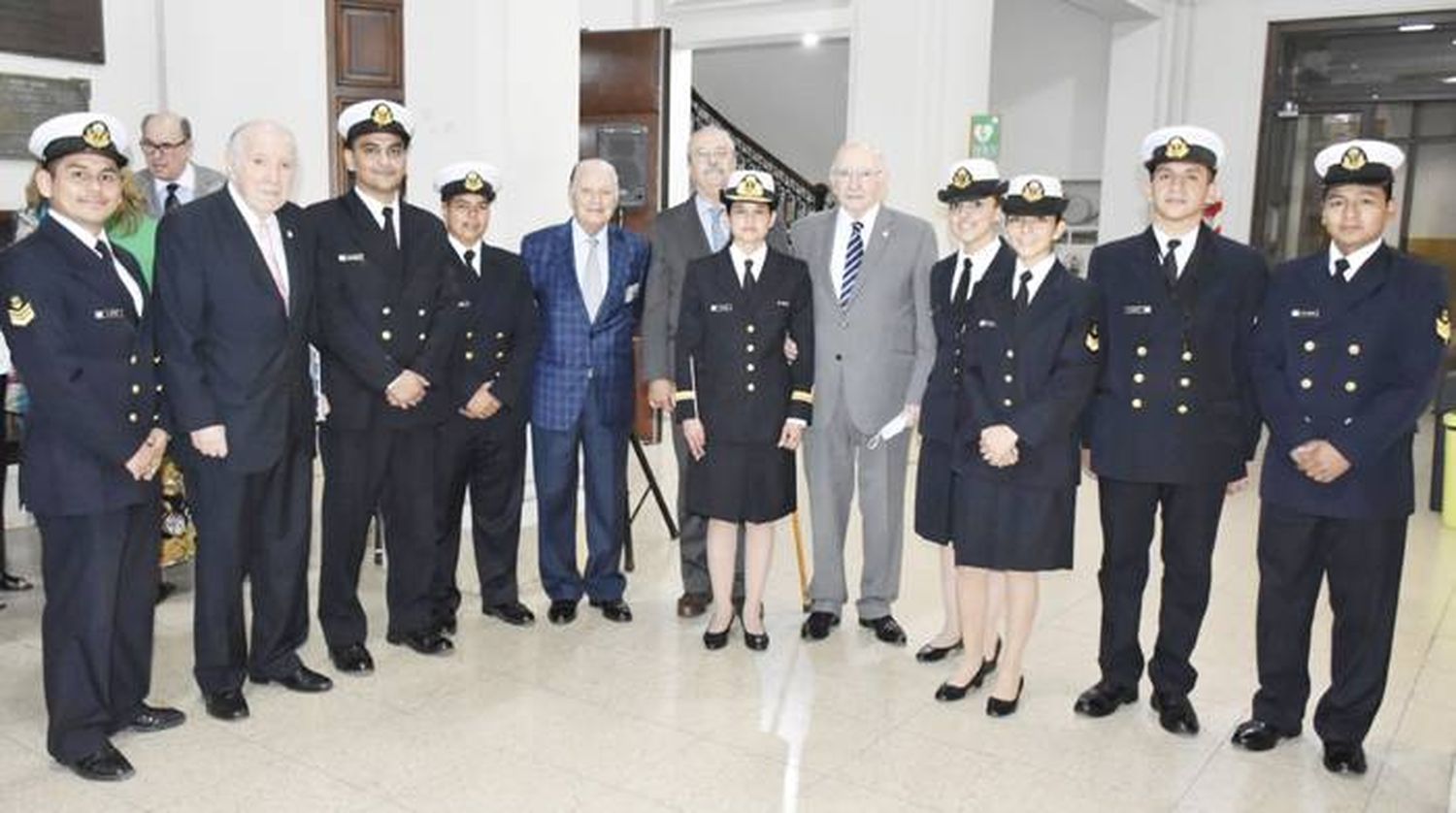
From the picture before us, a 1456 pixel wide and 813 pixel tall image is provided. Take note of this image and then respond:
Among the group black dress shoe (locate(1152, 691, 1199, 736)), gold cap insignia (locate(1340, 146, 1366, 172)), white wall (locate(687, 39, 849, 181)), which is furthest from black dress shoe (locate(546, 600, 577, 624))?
white wall (locate(687, 39, 849, 181))

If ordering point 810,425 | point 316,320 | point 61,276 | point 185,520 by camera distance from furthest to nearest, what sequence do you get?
1. point 185,520
2. point 810,425
3. point 316,320
4. point 61,276

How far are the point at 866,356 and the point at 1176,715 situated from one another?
1378 millimetres

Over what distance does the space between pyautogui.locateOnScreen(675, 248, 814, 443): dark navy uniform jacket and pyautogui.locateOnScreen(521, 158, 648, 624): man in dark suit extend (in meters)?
0.32

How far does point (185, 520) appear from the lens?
4.36 meters

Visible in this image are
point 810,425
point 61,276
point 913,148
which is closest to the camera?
point 61,276

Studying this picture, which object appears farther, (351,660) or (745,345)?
(745,345)

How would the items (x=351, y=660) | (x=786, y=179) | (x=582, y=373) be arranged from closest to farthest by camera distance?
(x=351, y=660)
(x=582, y=373)
(x=786, y=179)

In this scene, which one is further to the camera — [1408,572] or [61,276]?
[1408,572]

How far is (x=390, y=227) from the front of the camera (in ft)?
11.3

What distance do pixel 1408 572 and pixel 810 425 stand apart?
9.56 ft

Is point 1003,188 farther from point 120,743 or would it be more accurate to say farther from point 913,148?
point 913,148

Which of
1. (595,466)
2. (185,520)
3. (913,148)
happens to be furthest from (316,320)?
(913,148)

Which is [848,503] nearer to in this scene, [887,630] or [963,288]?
[887,630]

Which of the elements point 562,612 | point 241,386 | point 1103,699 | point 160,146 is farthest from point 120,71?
point 1103,699
